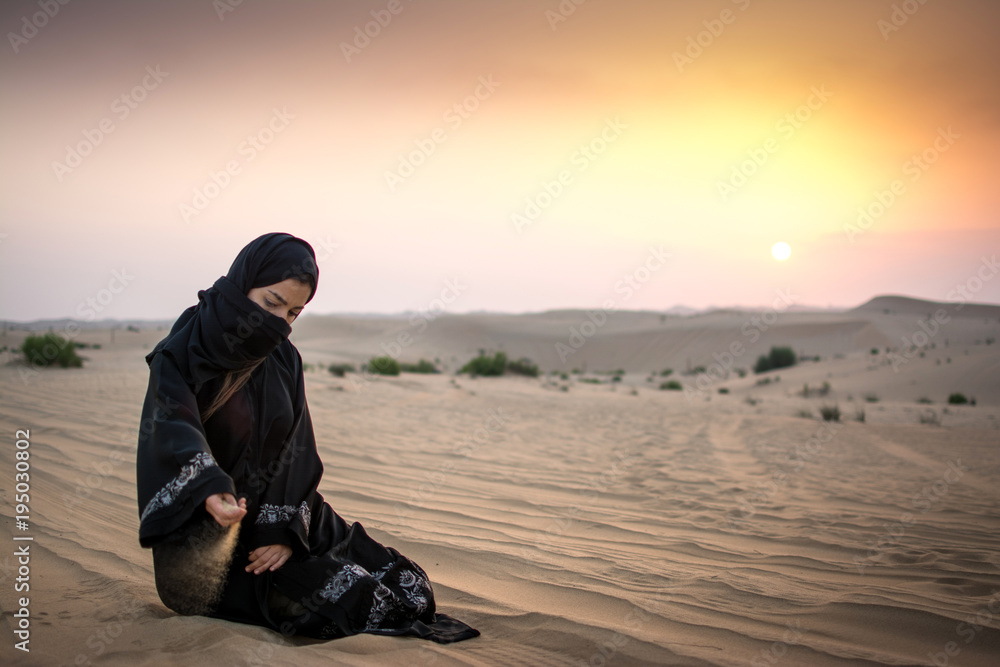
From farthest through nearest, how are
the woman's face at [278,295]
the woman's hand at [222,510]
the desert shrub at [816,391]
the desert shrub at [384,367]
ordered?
the desert shrub at [384,367]
the desert shrub at [816,391]
the woman's face at [278,295]
the woman's hand at [222,510]

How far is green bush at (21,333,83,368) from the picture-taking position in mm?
12969

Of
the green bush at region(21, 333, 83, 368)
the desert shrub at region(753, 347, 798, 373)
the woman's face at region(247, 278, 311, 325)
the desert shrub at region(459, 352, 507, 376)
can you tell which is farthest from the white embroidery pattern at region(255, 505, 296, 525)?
the desert shrub at region(753, 347, 798, 373)

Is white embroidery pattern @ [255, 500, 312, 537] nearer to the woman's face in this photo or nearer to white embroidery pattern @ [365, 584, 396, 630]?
white embroidery pattern @ [365, 584, 396, 630]

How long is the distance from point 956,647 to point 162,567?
2.90 meters

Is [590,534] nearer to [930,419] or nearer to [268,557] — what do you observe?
[268,557]

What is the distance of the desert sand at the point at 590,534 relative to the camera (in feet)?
7.37

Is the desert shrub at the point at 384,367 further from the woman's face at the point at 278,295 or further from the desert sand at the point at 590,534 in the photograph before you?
the woman's face at the point at 278,295

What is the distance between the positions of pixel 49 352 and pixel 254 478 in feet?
45.0

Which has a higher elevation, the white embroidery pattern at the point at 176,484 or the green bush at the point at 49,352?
the white embroidery pattern at the point at 176,484

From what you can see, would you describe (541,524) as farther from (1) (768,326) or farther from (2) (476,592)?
(1) (768,326)

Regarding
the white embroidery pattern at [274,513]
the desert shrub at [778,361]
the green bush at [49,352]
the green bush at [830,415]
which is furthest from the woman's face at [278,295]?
the desert shrub at [778,361]

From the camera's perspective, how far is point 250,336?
6.95 feet

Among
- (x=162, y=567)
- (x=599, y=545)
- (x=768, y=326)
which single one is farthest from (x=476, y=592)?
(x=768, y=326)

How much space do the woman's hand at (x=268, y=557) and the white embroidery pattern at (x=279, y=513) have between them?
93 mm
